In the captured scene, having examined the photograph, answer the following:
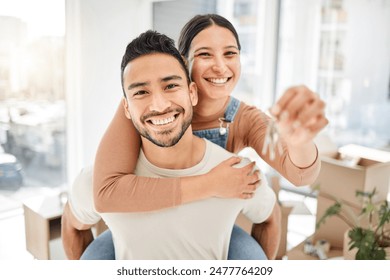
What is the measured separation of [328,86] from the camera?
57.1 inches

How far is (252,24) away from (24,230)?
860 mm

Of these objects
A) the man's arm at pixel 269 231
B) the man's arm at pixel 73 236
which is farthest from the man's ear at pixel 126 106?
the man's arm at pixel 269 231

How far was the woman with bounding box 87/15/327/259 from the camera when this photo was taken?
2.76 ft

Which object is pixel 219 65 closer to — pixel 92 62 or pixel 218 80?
pixel 218 80

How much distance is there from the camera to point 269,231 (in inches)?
41.1

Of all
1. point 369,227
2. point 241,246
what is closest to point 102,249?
point 241,246

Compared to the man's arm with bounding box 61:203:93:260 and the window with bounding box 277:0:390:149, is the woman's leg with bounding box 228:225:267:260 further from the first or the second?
the window with bounding box 277:0:390:149

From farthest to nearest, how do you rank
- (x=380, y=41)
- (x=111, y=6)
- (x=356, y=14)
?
(x=380, y=41) → (x=356, y=14) → (x=111, y=6)

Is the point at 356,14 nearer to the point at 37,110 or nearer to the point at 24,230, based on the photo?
the point at 37,110

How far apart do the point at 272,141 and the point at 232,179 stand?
0.41ft

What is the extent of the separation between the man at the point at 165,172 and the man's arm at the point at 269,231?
0.05 feet

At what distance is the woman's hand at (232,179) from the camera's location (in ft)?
2.87

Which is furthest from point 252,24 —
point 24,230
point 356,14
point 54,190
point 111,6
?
point 24,230

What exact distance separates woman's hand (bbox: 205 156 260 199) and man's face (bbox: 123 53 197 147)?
115mm
